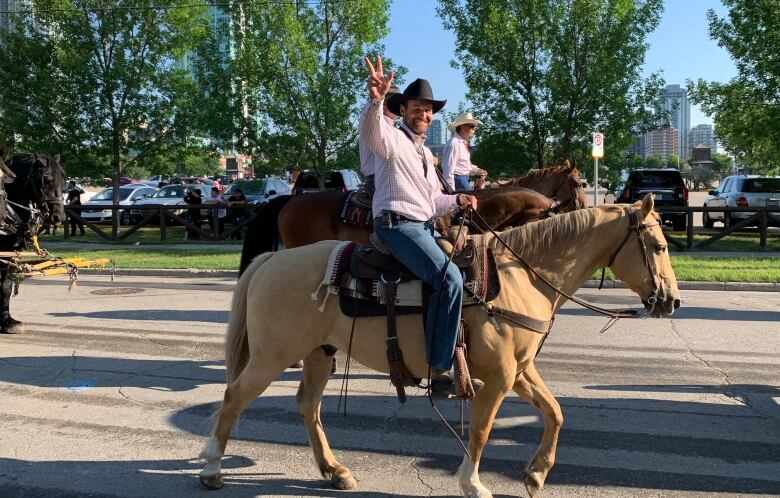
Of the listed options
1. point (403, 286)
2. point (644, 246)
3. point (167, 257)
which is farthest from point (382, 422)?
point (167, 257)

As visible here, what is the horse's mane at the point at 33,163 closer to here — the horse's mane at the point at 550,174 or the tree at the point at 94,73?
the horse's mane at the point at 550,174

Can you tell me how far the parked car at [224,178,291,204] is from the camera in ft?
88.4

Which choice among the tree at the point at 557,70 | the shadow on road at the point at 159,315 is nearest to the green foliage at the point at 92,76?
the tree at the point at 557,70

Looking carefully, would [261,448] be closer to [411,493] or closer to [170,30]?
[411,493]

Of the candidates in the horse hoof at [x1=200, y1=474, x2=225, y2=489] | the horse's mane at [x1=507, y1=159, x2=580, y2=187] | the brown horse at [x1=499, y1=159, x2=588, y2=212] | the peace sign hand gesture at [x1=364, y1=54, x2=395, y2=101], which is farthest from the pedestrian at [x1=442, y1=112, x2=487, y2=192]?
the horse hoof at [x1=200, y1=474, x2=225, y2=489]

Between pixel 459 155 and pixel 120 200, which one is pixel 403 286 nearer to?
pixel 459 155

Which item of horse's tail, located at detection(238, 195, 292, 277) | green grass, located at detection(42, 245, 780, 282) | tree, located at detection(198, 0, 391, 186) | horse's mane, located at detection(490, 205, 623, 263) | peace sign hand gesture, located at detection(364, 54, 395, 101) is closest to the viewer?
peace sign hand gesture, located at detection(364, 54, 395, 101)

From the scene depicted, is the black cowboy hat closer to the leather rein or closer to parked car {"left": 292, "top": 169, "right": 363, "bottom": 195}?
the leather rein

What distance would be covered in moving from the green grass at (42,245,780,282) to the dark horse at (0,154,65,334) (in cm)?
670

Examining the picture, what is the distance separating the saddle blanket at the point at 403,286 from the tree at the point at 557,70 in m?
17.8

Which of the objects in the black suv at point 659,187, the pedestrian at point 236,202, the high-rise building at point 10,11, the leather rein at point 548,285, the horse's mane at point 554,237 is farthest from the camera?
the pedestrian at point 236,202

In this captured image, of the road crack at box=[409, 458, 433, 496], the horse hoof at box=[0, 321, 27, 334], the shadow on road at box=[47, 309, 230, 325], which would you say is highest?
the horse hoof at box=[0, 321, 27, 334]

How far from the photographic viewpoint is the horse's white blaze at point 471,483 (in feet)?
13.9

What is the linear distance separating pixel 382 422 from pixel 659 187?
20.9 m
